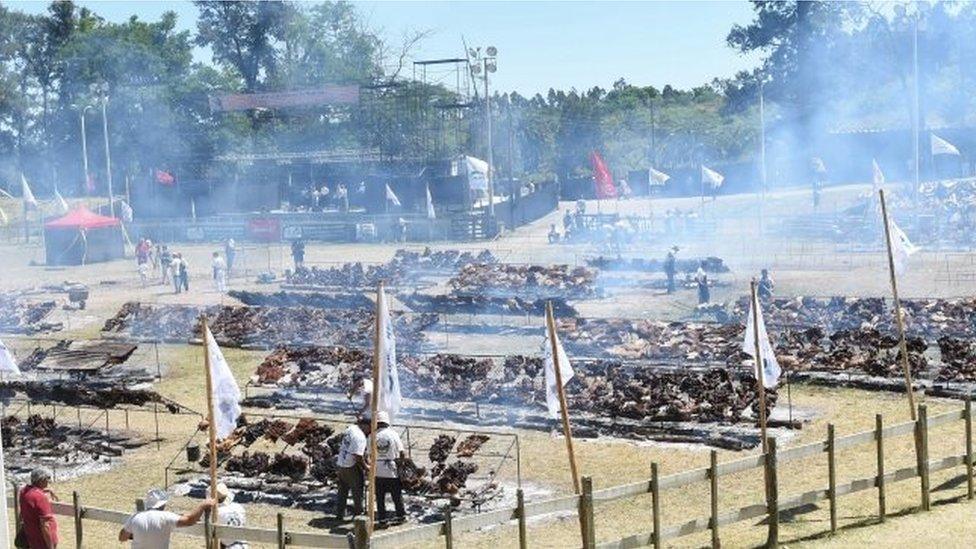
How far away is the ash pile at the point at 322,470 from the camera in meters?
18.5

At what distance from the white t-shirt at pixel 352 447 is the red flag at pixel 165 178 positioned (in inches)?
2250

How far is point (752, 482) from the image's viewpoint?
61.5 ft

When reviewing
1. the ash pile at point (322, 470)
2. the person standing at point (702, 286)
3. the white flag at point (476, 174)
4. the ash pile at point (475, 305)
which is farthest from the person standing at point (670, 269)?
the white flag at point (476, 174)

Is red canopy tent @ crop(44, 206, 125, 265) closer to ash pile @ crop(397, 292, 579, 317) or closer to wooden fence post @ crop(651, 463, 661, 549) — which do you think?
ash pile @ crop(397, 292, 579, 317)

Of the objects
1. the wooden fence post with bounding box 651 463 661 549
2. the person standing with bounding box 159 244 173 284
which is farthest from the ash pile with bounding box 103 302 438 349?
the wooden fence post with bounding box 651 463 661 549

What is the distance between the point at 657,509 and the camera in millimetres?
14469

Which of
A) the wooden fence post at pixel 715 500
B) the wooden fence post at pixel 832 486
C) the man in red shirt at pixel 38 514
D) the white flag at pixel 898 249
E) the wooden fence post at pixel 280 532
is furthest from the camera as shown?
the white flag at pixel 898 249

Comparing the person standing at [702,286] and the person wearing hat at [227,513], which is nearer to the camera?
the person wearing hat at [227,513]

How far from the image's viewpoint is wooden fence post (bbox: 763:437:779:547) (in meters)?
15.3

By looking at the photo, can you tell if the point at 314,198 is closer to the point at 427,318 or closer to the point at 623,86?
the point at 427,318

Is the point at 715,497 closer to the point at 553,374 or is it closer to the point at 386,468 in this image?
the point at 553,374

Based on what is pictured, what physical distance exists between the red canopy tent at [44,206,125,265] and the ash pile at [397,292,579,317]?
951 inches

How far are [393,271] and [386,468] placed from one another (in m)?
29.2

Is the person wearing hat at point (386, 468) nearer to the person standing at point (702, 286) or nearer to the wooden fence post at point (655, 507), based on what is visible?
the wooden fence post at point (655, 507)
